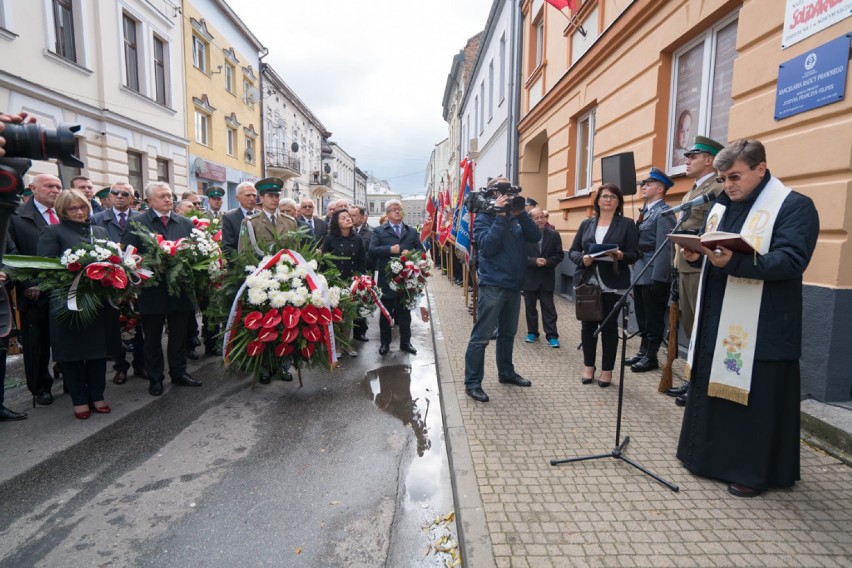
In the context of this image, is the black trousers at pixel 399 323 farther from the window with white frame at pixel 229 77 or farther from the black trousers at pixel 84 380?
the window with white frame at pixel 229 77

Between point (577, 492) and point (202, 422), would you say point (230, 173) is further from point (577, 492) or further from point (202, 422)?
point (577, 492)

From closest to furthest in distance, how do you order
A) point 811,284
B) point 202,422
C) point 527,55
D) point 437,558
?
point 437,558, point 811,284, point 202,422, point 527,55

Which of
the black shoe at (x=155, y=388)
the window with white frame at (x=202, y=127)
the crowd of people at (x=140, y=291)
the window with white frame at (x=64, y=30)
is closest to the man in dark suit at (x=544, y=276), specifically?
the crowd of people at (x=140, y=291)

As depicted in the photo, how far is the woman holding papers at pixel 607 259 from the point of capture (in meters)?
4.74

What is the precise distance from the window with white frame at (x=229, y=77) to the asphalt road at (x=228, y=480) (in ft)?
71.2

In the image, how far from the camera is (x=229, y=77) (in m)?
23.8

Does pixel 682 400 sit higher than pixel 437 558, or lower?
higher

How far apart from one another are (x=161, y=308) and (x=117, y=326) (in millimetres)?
419

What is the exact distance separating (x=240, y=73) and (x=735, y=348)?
2655 centimetres

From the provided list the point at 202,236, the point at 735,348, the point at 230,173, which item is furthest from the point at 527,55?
the point at 230,173

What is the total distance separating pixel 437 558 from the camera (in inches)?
104

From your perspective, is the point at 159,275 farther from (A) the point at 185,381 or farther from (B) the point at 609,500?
(B) the point at 609,500

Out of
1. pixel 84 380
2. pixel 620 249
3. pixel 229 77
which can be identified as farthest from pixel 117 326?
pixel 229 77

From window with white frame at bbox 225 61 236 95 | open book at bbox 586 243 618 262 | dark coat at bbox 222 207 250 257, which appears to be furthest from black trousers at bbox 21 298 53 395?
window with white frame at bbox 225 61 236 95
